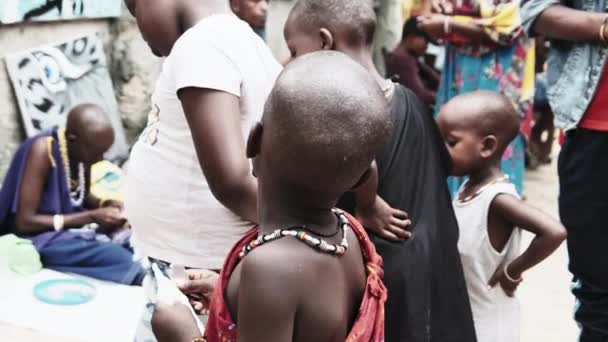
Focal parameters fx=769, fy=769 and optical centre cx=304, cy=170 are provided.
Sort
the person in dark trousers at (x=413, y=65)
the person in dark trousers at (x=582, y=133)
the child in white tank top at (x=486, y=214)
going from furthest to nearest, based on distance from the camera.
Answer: the person in dark trousers at (x=413, y=65) < the child in white tank top at (x=486, y=214) < the person in dark trousers at (x=582, y=133)

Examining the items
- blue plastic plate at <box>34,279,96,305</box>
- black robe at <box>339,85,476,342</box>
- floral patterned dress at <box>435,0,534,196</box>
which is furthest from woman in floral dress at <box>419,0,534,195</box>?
black robe at <box>339,85,476,342</box>

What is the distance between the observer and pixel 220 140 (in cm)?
153

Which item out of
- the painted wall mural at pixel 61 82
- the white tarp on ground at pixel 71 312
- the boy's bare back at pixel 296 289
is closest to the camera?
the boy's bare back at pixel 296 289

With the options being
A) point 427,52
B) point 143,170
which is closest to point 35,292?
point 143,170

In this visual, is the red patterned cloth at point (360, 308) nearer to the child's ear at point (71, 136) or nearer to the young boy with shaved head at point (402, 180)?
the young boy with shaved head at point (402, 180)

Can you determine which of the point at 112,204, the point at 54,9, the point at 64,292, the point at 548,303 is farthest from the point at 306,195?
the point at 54,9

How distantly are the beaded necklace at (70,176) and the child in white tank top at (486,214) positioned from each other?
1960 mm

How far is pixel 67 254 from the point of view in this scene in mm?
3773

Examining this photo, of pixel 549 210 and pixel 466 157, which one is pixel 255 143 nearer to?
pixel 466 157

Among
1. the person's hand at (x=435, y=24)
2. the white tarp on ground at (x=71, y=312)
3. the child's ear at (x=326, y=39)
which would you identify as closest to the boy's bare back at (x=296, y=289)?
the child's ear at (x=326, y=39)

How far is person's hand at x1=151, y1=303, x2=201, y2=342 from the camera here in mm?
1411

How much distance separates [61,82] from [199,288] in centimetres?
333

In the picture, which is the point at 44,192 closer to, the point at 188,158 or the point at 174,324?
the point at 188,158

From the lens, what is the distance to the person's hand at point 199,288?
1523mm
